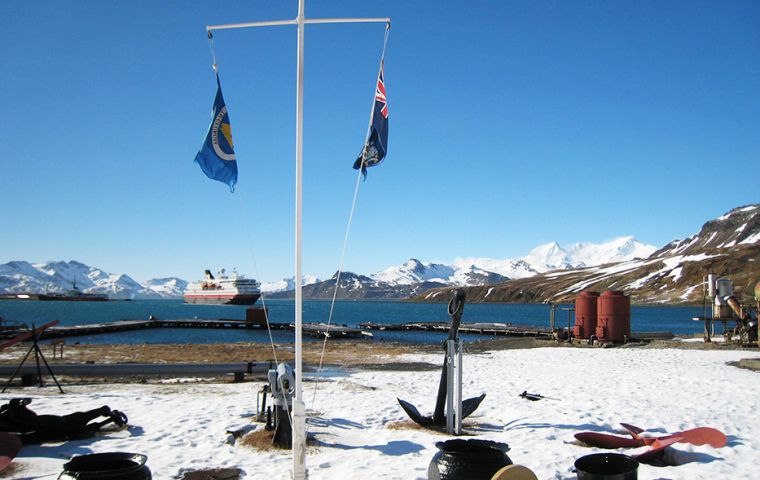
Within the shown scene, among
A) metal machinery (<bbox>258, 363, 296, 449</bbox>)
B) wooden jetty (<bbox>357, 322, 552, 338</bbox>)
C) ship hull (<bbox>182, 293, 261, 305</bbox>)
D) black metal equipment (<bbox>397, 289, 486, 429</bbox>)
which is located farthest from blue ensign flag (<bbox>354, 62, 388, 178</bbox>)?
ship hull (<bbox>182, 293, 261, 305</bbox>)

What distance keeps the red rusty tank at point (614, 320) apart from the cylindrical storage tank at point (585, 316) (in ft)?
4.02

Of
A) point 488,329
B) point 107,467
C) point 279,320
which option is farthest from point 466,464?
point 279,320

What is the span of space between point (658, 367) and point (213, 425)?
1441 cm

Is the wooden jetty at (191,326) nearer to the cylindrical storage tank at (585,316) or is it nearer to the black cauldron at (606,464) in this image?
the cylindrical storage tank at (585,316)

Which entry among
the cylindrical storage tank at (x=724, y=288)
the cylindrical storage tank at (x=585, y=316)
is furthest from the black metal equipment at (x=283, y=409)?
the cylindrical storage tank at (x=724, y=288)

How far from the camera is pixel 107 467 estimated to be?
5.95m

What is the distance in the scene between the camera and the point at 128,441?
9.01 metres

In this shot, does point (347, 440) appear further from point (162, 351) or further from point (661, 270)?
point (661, 270)

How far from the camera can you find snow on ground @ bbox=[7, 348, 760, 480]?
788 centimetres

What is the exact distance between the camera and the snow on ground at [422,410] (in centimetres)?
788

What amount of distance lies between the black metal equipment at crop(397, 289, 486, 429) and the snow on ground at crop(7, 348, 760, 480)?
0.96ft

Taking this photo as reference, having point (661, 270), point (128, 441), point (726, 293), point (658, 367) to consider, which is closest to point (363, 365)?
point (658, 367)

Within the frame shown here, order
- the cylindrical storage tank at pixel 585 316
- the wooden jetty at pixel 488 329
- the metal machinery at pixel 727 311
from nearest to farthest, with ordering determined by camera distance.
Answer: the metal machinery at pixel 727 311, the cylindrical storage tank at pixel 585 316, the wooden jetty at pixel 488 329

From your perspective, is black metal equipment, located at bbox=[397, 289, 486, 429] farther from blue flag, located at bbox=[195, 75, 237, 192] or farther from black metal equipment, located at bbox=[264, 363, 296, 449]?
blue flag, located at bbox=[195, 75, 237, 192]
